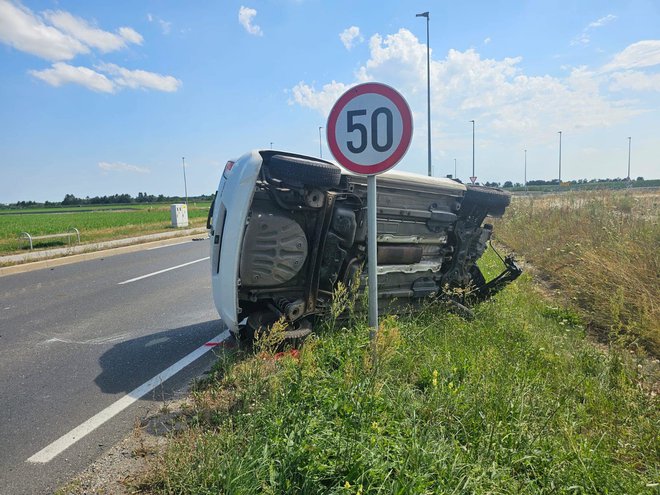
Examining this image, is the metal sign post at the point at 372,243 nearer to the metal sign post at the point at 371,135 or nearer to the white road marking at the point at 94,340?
the metal sign post at the point at 371,135

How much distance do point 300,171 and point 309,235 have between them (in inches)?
24.7

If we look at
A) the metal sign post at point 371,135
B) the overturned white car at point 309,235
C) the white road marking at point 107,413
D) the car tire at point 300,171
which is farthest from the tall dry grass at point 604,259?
the white road marking at point 107,413

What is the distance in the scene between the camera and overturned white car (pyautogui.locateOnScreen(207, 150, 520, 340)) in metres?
3.70

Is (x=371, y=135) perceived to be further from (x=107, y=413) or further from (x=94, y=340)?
(x=94, y=340)

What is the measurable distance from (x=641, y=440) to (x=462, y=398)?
43.4 inches

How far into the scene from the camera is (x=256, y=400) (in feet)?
9.34

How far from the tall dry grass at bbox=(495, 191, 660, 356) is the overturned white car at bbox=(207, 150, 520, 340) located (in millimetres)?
1972

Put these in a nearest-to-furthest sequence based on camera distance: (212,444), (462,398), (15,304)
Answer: (212,444) → (462,398) → (15,304)

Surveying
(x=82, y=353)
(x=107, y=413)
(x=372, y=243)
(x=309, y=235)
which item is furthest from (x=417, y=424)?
(x=82, y=353)

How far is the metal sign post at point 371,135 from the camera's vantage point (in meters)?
3.18

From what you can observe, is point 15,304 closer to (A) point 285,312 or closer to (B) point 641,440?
(A) point 285,312

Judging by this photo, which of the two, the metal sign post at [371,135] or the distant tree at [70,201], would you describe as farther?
the distant tree at [70,201]

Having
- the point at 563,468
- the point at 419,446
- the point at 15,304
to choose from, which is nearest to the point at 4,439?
the point at 419,446

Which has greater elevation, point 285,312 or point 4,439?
point 285,312
